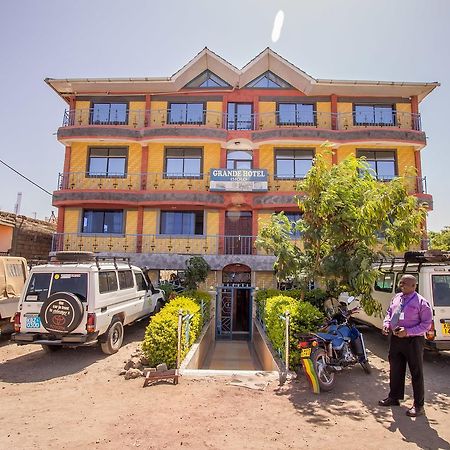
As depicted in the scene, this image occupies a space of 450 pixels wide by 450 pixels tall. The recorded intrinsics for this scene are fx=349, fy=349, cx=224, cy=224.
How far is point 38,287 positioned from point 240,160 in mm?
13028

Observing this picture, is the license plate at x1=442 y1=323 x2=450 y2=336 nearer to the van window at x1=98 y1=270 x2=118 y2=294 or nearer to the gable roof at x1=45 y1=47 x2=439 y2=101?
the van window at x1=98 y1=270 x2=118 y2=294

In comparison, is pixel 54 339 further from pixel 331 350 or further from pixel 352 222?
pixel 352 222

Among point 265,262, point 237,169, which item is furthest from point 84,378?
point 237,169

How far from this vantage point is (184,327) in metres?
8.00

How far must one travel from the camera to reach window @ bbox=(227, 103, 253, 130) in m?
19.4

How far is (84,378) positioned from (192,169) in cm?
1328

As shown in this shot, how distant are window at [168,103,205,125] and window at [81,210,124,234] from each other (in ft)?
19.7

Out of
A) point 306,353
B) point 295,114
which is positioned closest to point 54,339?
point 306,353

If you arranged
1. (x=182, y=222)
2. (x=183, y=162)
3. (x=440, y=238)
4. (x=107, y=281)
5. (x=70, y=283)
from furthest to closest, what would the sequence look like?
1. (x=440, y=238)
2. (x=183, y=162)
3. (x=182, y=222)
4. (x=107, y=281)
5. (x=70, y=283)

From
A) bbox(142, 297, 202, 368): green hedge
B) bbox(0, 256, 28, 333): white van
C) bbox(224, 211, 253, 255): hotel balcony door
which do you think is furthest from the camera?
bbox(224, 211, 253, 255): hotel balcony door

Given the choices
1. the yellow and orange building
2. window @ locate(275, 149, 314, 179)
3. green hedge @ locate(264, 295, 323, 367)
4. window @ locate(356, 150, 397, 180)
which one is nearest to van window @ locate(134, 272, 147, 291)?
green hedge @ locate(264, 295, 323, 367)

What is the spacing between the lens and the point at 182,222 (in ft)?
61.2

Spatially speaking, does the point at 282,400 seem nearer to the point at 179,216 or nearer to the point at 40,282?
the point at 40,282

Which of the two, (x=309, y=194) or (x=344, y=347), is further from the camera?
(x=309, y=194)
